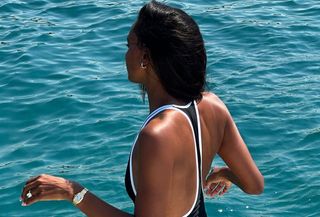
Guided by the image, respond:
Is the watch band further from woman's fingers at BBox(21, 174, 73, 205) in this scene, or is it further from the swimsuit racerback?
the swimsuit racerback

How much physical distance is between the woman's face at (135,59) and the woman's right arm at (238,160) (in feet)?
1.39

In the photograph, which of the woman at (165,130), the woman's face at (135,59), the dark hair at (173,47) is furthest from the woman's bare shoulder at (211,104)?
the woman's face at (135,59)

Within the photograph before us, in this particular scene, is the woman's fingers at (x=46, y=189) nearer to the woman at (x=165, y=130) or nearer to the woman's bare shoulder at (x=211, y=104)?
the woman at (x=165, y=130)

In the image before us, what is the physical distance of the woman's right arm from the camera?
3.14 metres

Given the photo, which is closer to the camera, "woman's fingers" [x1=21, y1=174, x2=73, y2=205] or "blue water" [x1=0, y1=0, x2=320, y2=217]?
"woman's fingers" [x1=21, y1=174, x2=73, y2=205]

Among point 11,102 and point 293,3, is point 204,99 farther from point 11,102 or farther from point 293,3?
point 293,3

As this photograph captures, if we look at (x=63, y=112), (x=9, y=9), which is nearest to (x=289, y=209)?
(x=63, y=112)

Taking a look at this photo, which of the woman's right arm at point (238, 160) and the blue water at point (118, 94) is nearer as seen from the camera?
the woman's right arm at point (238, 160)

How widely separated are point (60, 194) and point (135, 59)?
0.58 meters

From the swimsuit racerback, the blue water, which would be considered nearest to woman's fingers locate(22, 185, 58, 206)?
the swimsuit racerback

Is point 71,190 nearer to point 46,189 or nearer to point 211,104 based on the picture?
point 46,189

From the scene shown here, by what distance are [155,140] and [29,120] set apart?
4.80m

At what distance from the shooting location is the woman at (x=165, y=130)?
2734 millimetres

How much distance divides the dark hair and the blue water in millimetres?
3136
